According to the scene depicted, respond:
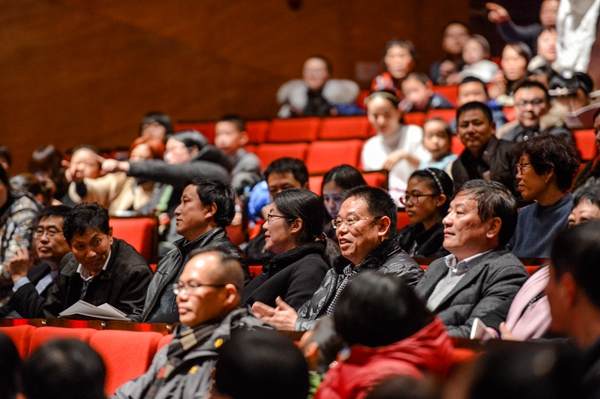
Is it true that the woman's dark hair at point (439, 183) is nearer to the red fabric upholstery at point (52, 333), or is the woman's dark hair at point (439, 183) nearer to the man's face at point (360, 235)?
the man's face at point (360, 235)

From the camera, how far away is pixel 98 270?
240 cm

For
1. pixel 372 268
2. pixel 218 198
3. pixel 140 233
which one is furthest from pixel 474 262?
pixel 140 233

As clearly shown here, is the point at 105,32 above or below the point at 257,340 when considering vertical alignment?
above

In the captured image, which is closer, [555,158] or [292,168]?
[555,158]

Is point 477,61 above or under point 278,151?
above

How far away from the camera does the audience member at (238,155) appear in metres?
3.40

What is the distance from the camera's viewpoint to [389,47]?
455 cm

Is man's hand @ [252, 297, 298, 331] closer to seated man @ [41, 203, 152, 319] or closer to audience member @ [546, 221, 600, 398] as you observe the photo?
seated man @ [41, 203, 152, 319]

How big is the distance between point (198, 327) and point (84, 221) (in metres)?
0.93

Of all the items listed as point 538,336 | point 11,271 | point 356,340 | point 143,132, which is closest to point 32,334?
point 11,271

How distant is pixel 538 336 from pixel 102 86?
3.77 m

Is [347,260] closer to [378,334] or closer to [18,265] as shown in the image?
[378,334]

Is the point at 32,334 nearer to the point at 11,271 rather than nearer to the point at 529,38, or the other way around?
the point at 11,271

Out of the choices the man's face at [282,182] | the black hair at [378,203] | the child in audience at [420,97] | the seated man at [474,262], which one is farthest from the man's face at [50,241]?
the child in audience at [420,97]
